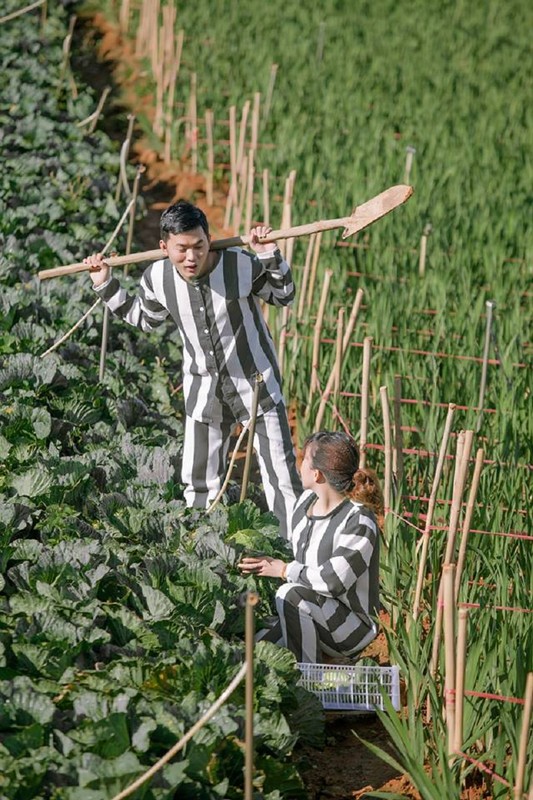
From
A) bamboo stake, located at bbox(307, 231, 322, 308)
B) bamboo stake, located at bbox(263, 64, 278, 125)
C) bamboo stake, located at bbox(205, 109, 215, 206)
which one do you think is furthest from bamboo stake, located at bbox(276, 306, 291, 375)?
bamboo stake, located at bbox(263, 64, 278, 125)

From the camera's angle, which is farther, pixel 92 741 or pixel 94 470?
pixel 94 470

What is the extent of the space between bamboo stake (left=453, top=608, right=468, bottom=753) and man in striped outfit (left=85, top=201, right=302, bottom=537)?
55.5 inches

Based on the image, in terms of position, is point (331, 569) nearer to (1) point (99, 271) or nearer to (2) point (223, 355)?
(2) point (223, 355)

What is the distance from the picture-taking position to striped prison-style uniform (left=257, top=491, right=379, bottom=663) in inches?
128

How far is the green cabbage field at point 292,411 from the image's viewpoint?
107 inches

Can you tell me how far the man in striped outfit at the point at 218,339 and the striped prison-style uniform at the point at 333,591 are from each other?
66cm

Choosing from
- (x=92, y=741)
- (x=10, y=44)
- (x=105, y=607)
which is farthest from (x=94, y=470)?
(x=10, y=44)

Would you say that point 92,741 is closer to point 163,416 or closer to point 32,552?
point 32,552

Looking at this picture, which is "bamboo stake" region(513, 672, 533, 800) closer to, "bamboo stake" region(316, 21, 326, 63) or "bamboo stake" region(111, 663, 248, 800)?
"bamboo stake" region(111, 663, 248, 800)

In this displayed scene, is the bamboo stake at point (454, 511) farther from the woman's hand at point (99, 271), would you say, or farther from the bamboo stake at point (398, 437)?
the woman's hand at point (99, 271)

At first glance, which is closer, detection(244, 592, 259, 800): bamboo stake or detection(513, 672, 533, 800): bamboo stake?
detection(244, 592, 259, 800): bamboo stake

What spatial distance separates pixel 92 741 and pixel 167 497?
4.44ft

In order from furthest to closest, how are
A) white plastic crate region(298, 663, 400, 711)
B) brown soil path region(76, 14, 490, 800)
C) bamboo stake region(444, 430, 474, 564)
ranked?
white plastic crate region(298, 663, 400, 711)
brown soil path region(76, 14, 490, 800)
bamboo stake region(444, 430, 474, 564)

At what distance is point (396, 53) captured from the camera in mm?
10492
